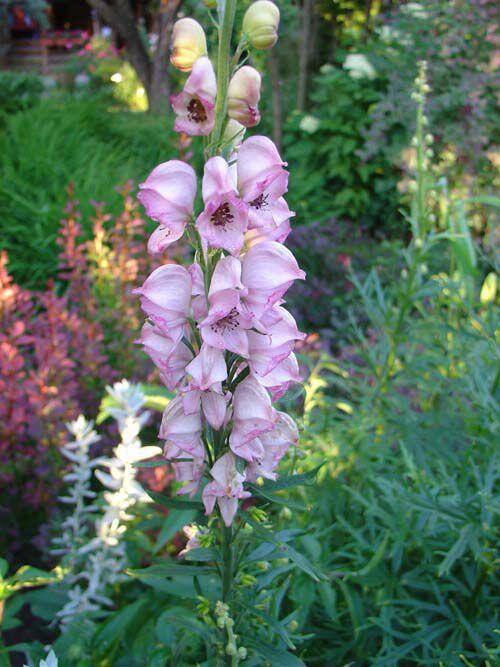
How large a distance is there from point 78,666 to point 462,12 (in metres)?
5.87

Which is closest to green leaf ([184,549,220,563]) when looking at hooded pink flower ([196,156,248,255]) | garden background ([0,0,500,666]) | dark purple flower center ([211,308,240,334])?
garden background ([0,0,500,666])

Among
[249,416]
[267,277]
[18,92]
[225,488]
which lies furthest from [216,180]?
[18,92]

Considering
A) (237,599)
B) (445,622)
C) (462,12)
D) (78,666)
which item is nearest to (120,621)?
(78,666)

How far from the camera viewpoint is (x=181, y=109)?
1.05 meters

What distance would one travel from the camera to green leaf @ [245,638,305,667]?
114cm

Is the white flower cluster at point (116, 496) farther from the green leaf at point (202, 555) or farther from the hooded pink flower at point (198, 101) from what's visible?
the hooded pink flower at point (198, 101)

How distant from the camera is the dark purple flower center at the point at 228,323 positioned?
1.07m

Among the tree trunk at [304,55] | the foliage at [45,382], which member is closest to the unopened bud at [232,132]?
the foliage at [45,382]

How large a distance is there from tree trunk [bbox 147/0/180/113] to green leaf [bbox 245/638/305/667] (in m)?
9.04

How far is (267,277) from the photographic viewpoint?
1071 mm

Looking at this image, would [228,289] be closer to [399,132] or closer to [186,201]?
[186,201]

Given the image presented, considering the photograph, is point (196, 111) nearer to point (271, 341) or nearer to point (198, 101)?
point (198, 101)

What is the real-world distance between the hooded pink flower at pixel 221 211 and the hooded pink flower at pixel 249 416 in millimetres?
247

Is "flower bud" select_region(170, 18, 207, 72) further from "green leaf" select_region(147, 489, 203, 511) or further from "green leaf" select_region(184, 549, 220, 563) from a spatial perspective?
"green leaf" select_region(184, 549, 220, 563)
